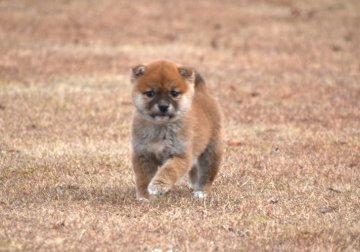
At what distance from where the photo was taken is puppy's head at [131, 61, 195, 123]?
330 inches

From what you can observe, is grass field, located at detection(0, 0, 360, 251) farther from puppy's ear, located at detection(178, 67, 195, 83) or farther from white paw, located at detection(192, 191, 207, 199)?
puppy's ear, located at detection(178, 67, 195, 83)

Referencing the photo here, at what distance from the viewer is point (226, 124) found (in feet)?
45.7

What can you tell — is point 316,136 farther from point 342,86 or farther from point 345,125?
point 342,86

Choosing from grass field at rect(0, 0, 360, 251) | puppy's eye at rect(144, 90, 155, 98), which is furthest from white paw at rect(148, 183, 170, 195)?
puppy's eye at rect(144, 90, 155, 98)

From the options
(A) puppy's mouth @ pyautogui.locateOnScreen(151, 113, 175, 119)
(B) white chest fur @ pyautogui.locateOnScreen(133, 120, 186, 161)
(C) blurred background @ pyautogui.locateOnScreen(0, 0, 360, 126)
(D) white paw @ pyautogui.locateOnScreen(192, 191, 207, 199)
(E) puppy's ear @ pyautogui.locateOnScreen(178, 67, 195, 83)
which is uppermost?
(E) puppy's ear @ pyautogui.locateOnScreen(178, 67, 195, 83)

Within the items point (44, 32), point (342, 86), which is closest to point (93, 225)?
point (342, 86)

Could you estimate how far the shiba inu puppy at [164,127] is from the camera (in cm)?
838

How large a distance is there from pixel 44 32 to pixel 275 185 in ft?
52.3

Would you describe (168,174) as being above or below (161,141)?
below

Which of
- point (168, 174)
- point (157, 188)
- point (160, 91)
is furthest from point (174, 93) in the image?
point (157, 188)

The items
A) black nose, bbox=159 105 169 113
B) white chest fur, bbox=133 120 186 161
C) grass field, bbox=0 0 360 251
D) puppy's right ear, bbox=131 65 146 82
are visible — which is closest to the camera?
grass field, bbox=0 0 360 251

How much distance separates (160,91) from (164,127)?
426 millimetres

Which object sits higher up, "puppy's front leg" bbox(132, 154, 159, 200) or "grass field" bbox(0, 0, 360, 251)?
"puppy's front leg" bbox(132, 154, 159, 200)

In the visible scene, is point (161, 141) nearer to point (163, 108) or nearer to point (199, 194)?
point (163, 108)
